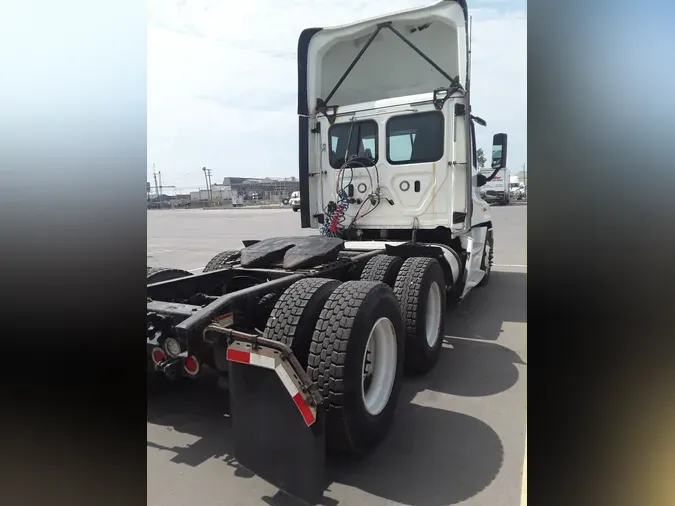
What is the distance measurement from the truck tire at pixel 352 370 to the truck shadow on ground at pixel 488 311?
8.43 feet

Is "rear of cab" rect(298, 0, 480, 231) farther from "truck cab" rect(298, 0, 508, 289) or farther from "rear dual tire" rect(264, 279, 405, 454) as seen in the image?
"rear dual tire" rect(264, 279, 405, 454)

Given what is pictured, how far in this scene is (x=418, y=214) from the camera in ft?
19.3

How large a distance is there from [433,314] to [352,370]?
2.31 m

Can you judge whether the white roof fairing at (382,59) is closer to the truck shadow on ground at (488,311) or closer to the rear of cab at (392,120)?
the rear of cab at (392,120)

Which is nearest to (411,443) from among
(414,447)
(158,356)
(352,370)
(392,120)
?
(414,447)

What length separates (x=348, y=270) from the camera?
186 inches
